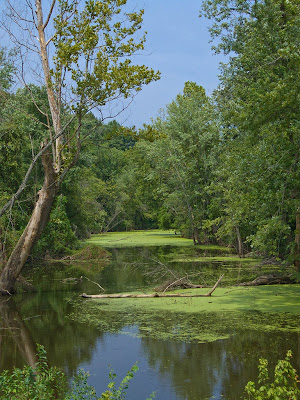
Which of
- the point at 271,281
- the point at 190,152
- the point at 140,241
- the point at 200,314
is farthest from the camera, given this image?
the point at 140,241

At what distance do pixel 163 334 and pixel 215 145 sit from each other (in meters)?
13.4

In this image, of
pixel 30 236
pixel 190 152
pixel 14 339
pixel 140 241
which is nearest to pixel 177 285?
pixel 30 236

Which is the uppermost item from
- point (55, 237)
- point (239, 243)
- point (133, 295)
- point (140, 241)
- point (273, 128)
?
point (273, 128)

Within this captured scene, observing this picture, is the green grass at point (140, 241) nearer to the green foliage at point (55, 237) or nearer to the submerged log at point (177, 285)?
the green foliage at point (55, 237)

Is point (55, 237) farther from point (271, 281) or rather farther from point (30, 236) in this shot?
point (271, 281)

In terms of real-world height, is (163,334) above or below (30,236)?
below

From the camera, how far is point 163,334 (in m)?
8.72

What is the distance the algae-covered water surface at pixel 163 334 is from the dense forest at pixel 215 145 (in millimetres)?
1526

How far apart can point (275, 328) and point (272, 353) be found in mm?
1457

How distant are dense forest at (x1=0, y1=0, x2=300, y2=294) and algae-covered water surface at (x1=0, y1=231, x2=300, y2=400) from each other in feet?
5.01

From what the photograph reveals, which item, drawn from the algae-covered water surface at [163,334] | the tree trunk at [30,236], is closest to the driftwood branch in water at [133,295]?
the algae-covered water surface at [163,334]

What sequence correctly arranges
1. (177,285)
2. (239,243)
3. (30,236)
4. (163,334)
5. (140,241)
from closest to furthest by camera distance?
(163,334) < (30,236) < (177,285) < (239,243) < (140,241)

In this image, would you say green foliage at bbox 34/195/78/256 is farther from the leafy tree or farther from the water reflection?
the water reflection

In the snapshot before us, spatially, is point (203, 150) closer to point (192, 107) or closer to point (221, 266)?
point (192, 107)
